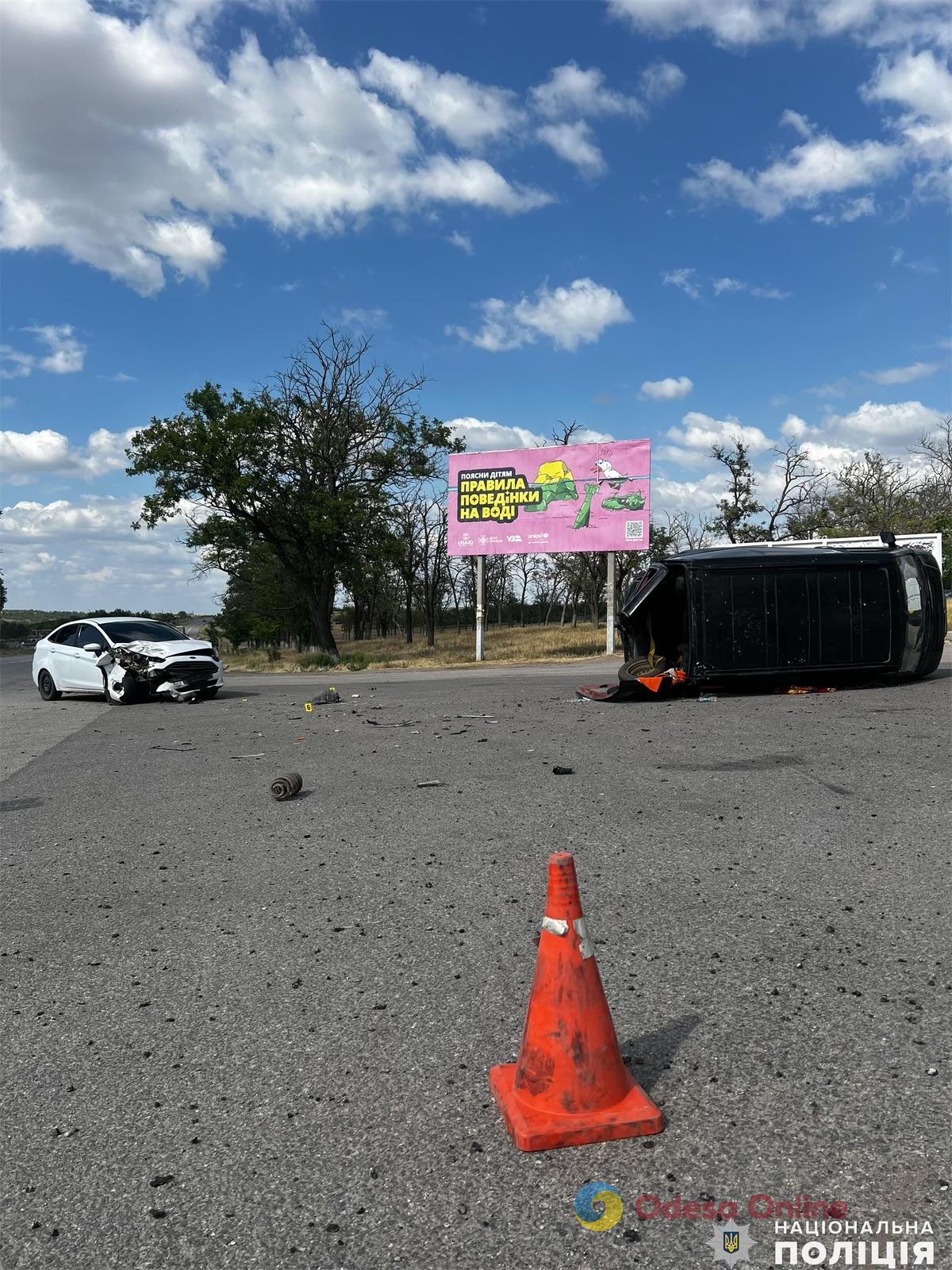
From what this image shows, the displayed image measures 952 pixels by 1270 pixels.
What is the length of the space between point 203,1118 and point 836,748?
25.8 ft

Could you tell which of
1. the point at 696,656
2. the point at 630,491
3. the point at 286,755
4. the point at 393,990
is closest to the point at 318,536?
the point at 630,491

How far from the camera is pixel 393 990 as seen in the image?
3.87 meters

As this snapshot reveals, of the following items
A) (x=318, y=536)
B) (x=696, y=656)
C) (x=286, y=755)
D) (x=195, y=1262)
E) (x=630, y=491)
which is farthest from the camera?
(x=318, y=536)

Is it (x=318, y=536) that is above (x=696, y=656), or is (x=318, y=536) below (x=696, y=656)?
above

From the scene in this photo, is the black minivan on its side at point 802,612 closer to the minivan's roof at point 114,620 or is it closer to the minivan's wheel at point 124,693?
the minivan's wheel at point 124,693

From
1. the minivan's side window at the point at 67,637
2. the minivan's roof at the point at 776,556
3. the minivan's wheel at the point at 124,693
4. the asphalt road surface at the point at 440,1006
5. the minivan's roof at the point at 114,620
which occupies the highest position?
the minivan's roof at the point at 776,556

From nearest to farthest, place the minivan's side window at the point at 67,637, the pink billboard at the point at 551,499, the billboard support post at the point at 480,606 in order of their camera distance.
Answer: the minivan's side window at the point at 67,637, the pink billboard at the point at 551,499, the billboard support post at the point at 480,606

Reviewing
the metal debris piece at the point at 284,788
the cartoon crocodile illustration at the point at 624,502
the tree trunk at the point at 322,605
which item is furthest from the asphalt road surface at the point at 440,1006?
the tree trunk at the point at 322,605

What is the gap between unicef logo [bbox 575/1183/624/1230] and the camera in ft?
7.83

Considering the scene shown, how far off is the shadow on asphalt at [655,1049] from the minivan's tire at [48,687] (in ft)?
55.1

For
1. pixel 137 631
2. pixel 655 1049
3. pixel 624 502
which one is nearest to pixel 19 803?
pixel 655 1049

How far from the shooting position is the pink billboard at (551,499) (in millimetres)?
27094

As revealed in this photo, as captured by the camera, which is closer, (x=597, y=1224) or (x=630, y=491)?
(x=597, y=1224)

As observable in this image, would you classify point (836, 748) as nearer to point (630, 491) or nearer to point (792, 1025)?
point (792, 1025)
